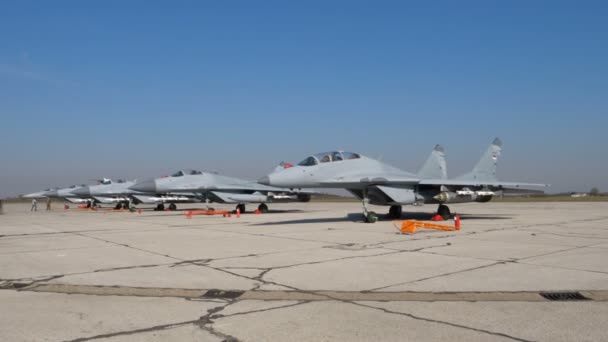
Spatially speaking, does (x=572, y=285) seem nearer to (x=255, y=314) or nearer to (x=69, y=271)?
(x=255, y=314)

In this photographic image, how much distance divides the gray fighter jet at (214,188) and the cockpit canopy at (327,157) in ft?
36.7

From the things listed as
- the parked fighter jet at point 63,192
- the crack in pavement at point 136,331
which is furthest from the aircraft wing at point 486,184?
the parked fighter jet at point 63,192

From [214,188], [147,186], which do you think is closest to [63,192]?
[147,186]

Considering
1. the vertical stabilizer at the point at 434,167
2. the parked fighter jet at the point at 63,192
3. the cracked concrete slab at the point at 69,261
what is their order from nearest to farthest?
the cracked concrete slab at the point at 69,261 → the vertical stabilizer at the point at 434,167 → the parked fighter jet at the point at 63,192

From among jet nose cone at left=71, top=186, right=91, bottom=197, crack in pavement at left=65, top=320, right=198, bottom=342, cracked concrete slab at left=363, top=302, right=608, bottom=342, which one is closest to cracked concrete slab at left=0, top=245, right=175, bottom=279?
crack in pavement at left=65, top=320, right=198, bottom=342

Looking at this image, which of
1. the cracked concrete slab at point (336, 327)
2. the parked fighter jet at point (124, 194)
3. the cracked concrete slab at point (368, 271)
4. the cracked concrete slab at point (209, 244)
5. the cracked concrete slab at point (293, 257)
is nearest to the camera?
the cracked concrete slab at point (336, 327)

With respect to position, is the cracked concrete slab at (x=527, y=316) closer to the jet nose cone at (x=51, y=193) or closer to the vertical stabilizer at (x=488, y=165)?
the vertical stabilizer at (x=488, y=165)

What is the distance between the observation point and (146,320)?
434 cm

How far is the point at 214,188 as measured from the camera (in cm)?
2717

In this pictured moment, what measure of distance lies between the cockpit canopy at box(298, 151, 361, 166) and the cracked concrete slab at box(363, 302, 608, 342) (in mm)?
11842

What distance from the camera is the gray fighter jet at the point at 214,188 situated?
2727 centimetres

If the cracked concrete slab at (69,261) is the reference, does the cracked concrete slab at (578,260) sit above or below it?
above

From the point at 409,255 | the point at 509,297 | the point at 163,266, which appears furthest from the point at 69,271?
the point at 509,297

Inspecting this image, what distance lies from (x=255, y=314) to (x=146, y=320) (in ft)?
3.33
